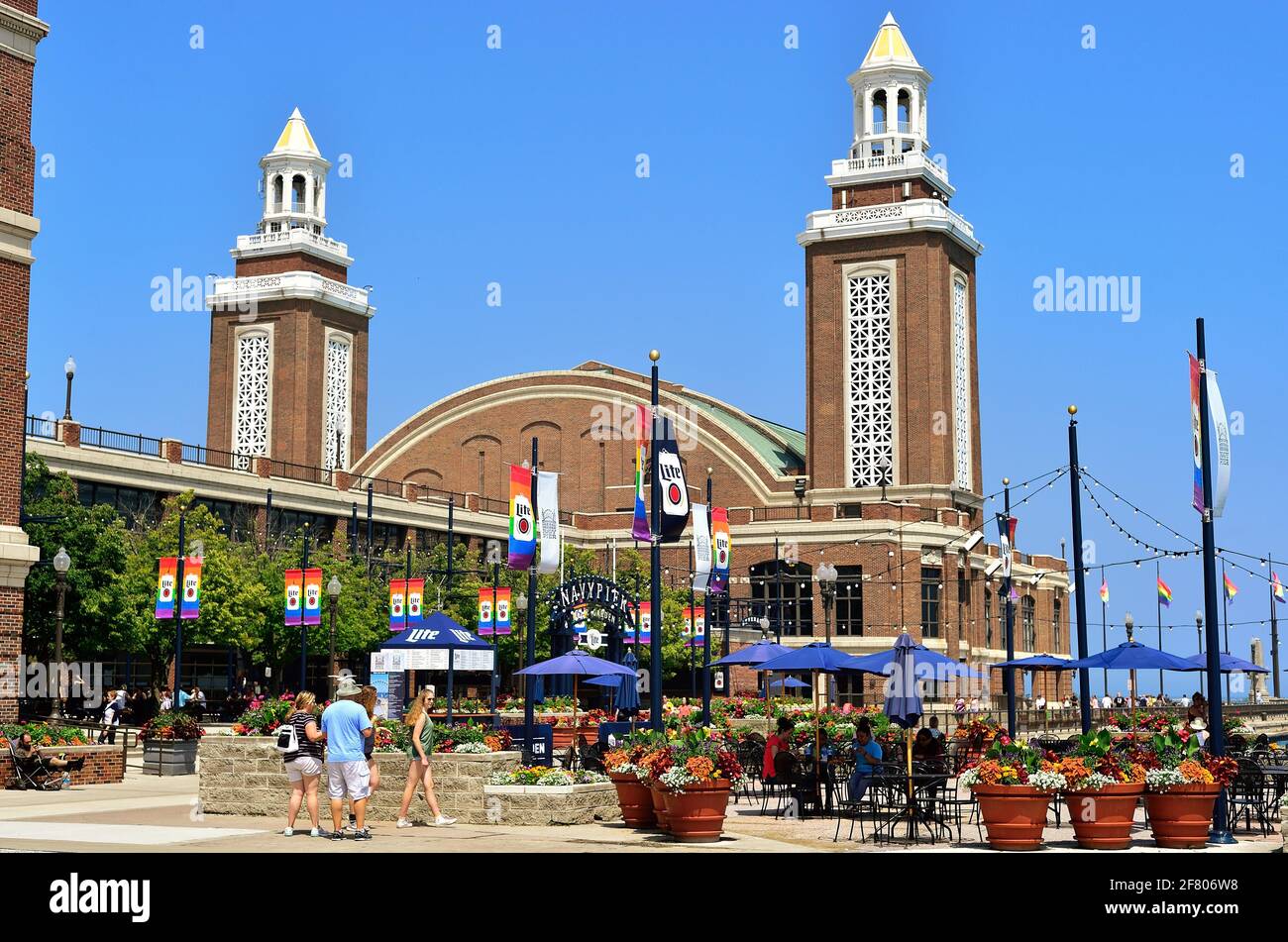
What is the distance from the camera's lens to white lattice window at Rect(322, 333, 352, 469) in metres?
95.3

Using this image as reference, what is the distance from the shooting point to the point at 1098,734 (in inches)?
711

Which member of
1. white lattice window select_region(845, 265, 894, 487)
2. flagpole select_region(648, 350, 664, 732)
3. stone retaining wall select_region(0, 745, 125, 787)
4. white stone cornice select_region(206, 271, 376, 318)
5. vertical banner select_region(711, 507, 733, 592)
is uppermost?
white stone cornice select_region(206, 271, 376, 318)

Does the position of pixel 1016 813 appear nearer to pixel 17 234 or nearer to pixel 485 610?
pixel 17 234

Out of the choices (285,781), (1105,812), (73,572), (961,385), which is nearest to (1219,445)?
(1105,812)

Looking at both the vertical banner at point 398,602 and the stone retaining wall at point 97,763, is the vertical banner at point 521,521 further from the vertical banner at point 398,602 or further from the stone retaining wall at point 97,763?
the vertical banner at point 398,602

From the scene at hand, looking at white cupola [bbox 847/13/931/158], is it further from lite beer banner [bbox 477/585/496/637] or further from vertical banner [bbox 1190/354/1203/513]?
vertical banner [bbox 1190/354/1203/513]

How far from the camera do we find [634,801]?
64.4ft

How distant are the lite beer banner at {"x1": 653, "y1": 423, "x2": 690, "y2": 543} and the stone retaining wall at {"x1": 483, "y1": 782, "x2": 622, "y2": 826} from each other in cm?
482

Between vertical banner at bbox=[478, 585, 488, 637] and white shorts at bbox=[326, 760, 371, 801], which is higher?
vertical banner at bbox=[478, 585, 488, 637]

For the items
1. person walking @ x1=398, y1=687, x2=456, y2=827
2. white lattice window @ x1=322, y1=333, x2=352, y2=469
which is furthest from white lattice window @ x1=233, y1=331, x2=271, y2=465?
person walking @ x1=398, y1=687, x2=456, y2=827

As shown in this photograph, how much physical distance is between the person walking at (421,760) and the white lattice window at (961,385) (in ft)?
209
